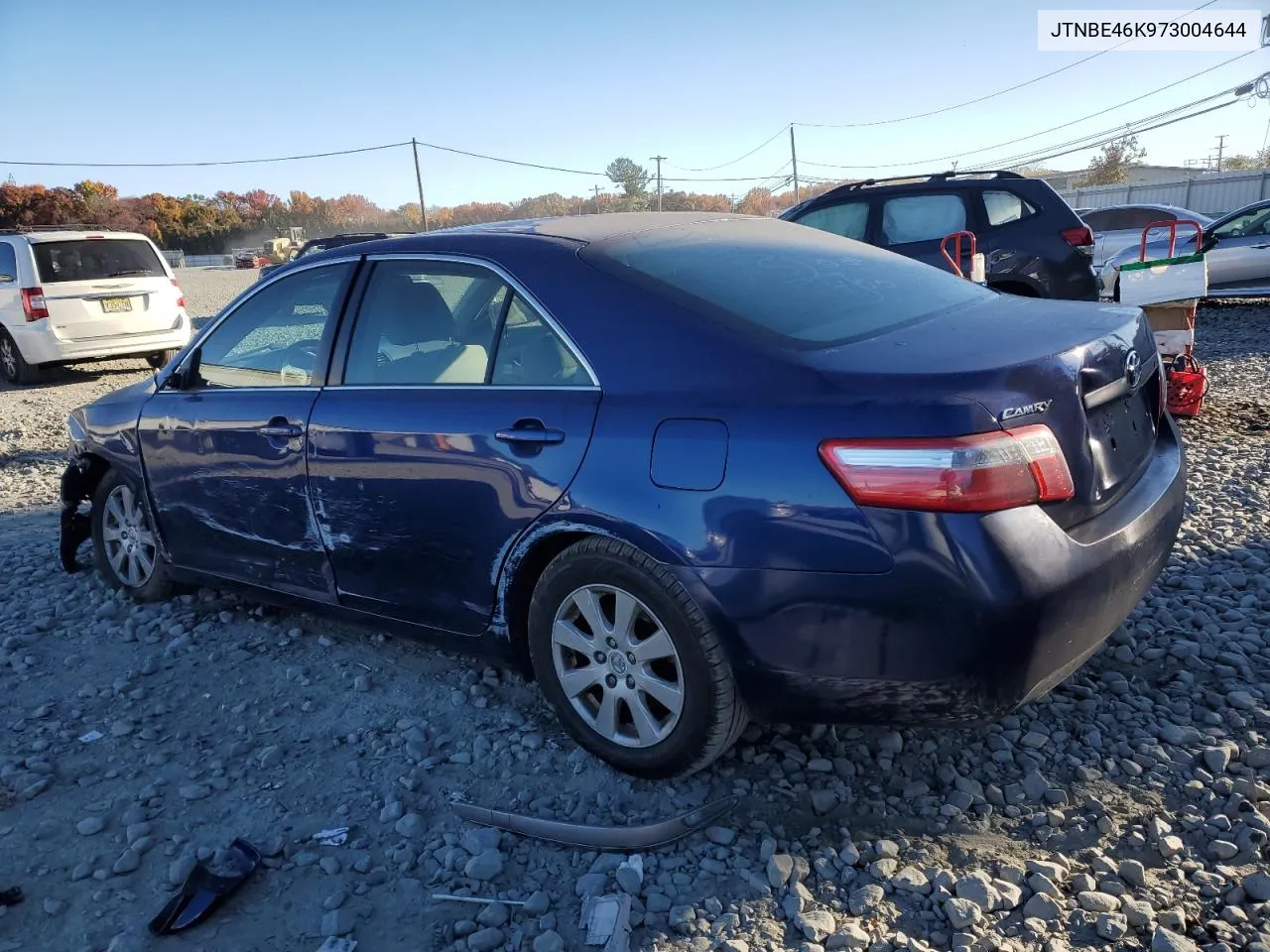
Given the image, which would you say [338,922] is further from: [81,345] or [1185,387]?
[81,345]

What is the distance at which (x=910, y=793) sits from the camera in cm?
280

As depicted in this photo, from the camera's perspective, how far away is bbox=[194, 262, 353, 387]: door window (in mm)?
3689

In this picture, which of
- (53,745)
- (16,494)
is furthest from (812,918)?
(16,494)

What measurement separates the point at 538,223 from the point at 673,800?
2044mm

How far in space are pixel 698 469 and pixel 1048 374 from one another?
0.92 meters

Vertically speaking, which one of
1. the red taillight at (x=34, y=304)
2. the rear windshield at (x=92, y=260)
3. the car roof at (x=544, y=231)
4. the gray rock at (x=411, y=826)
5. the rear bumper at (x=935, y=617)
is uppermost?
the rear windshield at (x=92, y=260)

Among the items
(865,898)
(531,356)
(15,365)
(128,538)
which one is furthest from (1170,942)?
(15,365)

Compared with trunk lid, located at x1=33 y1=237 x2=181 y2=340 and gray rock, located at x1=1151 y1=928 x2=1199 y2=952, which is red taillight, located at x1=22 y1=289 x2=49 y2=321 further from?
gray rock, located at x1=1151 y1=928 x2=1199 y2=952

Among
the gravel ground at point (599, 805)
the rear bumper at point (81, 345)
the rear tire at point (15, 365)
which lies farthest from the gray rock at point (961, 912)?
the rear tire at point (15, 365)

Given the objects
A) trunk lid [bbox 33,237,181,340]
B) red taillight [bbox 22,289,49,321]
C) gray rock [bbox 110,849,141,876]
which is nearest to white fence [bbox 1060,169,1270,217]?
trunk lid [bbox 33,237,181,340]

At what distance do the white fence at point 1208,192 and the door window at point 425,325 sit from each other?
3029 cm

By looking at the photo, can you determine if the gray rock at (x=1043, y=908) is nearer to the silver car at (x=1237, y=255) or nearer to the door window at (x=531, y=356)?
the door window at (x=531, y=356)

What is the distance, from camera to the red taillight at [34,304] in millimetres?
11055

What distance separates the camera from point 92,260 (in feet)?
37.9
